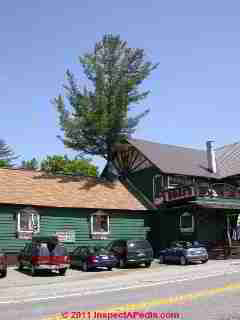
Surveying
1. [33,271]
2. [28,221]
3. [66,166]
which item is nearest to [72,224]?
[28,221]

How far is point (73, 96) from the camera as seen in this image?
45312mm

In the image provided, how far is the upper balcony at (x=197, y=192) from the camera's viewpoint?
37031mm

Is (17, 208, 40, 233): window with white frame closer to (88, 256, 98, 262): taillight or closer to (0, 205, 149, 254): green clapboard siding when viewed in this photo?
(0, 205, 149, 254): green clapboard siding

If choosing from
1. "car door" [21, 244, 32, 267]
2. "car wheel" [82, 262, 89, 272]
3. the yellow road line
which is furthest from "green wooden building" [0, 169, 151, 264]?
the yellow road line

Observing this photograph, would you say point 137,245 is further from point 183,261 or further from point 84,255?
point 84,255

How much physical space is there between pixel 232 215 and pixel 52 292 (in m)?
25.2

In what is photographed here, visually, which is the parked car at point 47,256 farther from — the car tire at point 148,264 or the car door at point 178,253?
the car door at point 178,253

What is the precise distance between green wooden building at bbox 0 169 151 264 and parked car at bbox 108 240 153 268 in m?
4.86

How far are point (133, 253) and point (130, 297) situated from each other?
14.6 metres

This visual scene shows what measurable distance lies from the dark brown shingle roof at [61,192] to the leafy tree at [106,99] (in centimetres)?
483

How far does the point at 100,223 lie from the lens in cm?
3628

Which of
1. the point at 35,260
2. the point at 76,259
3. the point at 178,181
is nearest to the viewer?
the point at 35,260

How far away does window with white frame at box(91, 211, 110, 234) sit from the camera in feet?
117

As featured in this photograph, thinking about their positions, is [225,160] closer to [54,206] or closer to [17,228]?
[54,206]
